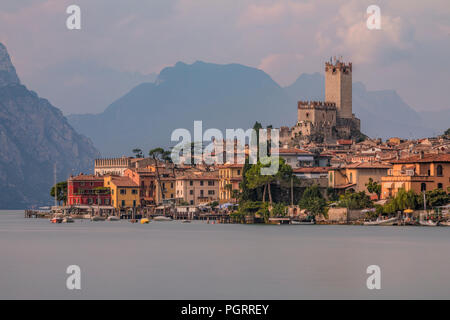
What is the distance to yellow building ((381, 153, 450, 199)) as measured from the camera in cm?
7794

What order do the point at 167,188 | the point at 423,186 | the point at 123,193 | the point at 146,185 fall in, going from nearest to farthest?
the point at 423,186 < the point at 123,193 < the point at 167,188 < the point at 146,185

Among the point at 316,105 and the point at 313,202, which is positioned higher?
the point at 316,105

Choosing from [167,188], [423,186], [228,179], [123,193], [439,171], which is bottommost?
[123,193]

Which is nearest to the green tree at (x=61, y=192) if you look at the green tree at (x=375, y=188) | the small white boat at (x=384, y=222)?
the green tree at (x=375, y=188)

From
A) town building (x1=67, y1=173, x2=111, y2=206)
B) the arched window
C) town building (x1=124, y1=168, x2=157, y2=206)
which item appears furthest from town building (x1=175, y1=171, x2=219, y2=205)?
the arched window

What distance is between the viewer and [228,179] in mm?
104375

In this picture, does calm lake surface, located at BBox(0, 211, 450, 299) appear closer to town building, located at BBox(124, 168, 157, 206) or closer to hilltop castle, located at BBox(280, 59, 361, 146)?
town building, located at BBox(124, 168, 157, 206)

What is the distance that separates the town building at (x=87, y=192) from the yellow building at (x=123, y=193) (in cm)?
142

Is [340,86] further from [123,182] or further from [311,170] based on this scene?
[311,170]

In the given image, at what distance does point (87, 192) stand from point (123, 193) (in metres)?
6.53

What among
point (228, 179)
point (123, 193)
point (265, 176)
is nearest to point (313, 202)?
point (265, 176)

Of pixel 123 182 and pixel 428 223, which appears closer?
pixel 428 223
